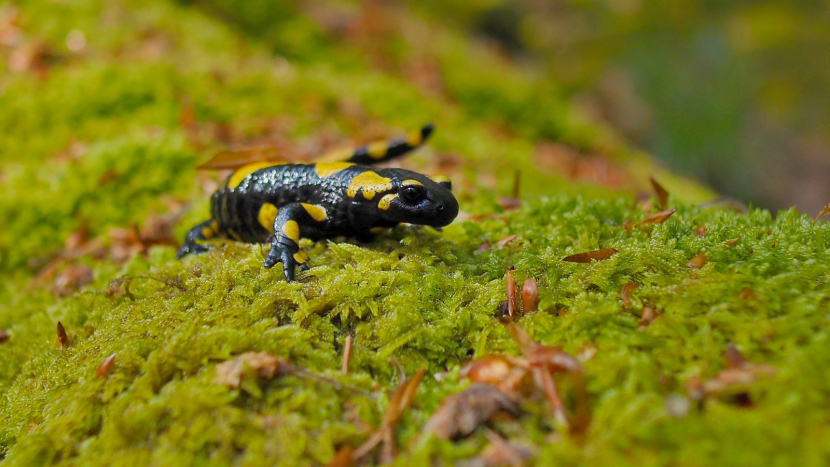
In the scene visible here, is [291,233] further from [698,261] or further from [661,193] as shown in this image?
[661,193]

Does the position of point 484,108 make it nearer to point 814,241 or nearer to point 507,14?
point 814,241

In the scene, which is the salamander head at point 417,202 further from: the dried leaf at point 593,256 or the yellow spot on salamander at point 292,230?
the dried leaf at point 593,256

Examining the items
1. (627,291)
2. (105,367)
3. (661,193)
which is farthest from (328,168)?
(661,193)

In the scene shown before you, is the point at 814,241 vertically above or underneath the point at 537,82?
underneath

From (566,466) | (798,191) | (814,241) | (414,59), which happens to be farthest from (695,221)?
(798,191)

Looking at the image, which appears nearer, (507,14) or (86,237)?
(86,237)

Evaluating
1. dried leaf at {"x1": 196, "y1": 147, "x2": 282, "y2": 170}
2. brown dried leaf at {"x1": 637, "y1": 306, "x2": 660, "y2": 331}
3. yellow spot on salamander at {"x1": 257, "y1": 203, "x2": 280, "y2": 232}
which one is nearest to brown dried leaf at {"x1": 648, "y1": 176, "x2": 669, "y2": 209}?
brown dried leaf at {"x1": 637, "y1": 306, "x2": 660, "y2": 331}

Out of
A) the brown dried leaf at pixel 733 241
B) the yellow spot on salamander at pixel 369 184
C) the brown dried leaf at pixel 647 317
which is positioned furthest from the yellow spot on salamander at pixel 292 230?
the brown dried leaf at pixel 733 241
